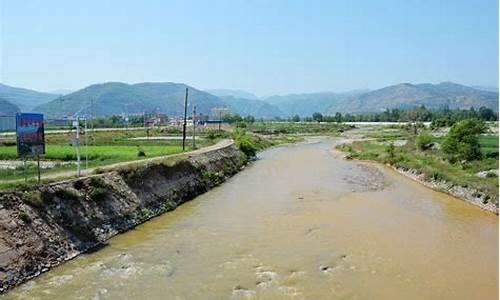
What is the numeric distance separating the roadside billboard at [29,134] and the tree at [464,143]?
28160mm

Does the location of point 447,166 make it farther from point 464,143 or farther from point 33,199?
point 33,199

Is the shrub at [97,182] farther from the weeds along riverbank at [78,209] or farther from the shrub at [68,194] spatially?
the shrub at [68,194]

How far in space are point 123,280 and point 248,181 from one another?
66.8 feet

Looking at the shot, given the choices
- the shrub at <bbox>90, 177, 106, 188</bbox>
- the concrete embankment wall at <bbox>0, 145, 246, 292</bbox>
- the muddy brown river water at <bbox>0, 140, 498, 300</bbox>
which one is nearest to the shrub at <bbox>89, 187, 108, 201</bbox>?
the concrete embankment wall at <bbox>0, 145, 246, 292</bbox>

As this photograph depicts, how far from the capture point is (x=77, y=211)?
1752cm

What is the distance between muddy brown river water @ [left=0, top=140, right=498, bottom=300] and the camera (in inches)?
511

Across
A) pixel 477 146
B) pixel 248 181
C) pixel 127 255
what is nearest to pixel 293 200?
pixel 248 181

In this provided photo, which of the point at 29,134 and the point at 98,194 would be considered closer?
the point at 29,134

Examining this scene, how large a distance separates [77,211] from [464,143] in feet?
93.3

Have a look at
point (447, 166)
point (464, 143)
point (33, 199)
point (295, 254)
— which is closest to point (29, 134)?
point (33, 199)

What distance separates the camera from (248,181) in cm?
3347

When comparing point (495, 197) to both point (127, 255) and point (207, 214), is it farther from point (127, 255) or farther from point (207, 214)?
point (127, 255)

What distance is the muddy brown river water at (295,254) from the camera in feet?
42.6

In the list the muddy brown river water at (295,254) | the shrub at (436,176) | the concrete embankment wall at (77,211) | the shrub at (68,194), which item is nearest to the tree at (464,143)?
the shrub at (436,176)
